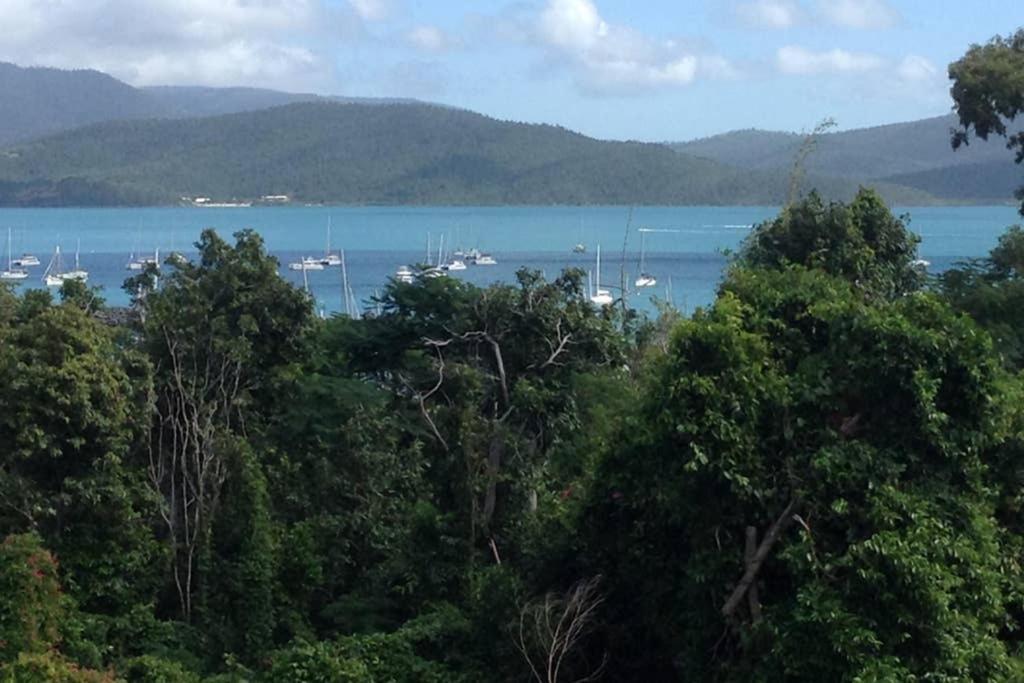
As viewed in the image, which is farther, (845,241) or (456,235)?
(456,235)

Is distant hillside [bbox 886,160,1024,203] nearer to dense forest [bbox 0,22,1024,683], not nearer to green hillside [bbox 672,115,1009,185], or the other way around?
green hillside [bbox 672,115,1009,185]

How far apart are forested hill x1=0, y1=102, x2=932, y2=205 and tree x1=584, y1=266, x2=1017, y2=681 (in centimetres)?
11917

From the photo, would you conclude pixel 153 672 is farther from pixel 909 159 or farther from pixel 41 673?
pixel 909 159

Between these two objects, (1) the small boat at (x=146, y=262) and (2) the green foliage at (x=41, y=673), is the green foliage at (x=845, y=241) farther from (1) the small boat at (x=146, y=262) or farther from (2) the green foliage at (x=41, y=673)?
(1) the small boat at (x=146, y=262)

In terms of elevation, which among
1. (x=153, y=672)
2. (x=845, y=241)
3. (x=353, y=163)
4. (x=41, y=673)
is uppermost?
(x=845, y=241)

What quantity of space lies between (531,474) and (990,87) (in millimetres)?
7477

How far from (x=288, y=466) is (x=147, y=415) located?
8.54 feet

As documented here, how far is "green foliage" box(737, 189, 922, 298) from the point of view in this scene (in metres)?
15.2

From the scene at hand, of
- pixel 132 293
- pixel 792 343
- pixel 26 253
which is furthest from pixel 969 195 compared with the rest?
pixel 792 343

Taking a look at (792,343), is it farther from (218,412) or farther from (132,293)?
(132,293)

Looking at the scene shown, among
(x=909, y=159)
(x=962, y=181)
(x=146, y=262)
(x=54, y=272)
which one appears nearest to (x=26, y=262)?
(x=54, y=272)

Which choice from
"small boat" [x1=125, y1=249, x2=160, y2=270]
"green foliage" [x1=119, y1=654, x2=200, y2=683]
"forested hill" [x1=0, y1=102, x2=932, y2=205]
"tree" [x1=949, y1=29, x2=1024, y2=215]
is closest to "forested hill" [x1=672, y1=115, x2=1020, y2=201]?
"forested hill" [x1=0, y1=102, x2=932, y2=205]

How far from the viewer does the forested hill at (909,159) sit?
381 ft

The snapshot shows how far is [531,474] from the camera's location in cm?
1525
